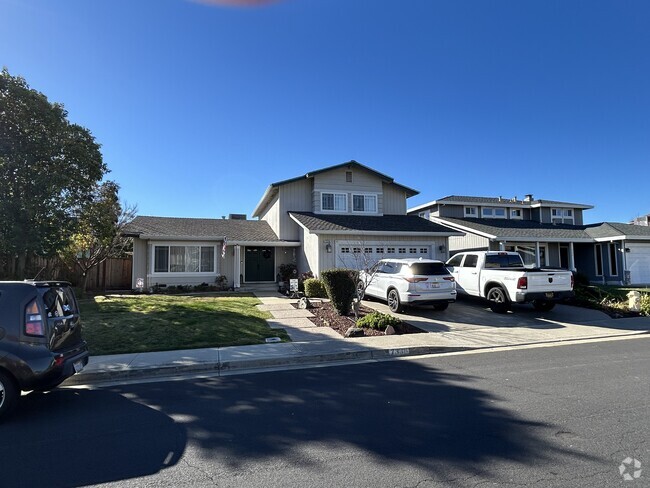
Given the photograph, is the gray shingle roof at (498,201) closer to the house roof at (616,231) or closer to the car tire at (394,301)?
the house roof at (616,231)

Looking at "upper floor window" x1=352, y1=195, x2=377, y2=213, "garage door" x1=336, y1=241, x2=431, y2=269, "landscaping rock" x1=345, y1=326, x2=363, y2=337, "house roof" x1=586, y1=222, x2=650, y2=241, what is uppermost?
"upper floor window" x1=352, y1=195, x2=377, y2=213

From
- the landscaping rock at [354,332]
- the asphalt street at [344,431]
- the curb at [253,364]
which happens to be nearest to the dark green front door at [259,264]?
the landscaping rock at [354,332]

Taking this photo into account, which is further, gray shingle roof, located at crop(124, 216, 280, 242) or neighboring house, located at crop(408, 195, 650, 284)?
neighboring house, located at crop(408, 195, 650, 284)

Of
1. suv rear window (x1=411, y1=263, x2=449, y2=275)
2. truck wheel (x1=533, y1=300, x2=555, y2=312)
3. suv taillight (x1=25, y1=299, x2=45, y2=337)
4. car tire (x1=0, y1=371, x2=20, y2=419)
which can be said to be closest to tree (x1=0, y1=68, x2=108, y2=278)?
suv taillight (x1=25, y1=299, x2=45, y2=337)

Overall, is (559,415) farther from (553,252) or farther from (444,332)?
(553,252)

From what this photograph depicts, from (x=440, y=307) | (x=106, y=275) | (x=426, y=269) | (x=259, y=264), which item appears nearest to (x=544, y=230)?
(x=440, y=307)

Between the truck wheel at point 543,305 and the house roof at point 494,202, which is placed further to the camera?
the house roof at point 494,202

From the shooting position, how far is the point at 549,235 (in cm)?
2386

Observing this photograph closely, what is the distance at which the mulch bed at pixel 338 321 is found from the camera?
404 inches

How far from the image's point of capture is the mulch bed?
1027 centimetres

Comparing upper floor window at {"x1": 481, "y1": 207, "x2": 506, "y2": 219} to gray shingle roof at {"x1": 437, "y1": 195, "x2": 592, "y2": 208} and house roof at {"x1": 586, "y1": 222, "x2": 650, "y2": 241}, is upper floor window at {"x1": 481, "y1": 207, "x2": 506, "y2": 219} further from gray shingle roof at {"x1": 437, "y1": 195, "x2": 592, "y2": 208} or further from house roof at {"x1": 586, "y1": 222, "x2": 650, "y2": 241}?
house roof at {"x1": 586, "y1": 222, "x2": 650, "y2": 241}

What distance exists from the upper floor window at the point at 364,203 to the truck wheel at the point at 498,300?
9.76 meters

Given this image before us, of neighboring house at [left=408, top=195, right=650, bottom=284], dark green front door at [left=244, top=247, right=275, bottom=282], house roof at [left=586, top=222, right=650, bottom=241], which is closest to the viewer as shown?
dark green front door at [left=244, top=247, right=275, bottom=282]

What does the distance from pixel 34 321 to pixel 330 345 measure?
5.47 meters
